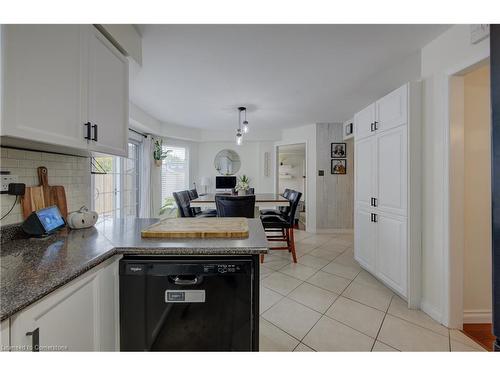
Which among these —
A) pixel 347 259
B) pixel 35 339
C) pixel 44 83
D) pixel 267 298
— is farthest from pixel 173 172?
pixel 35 339

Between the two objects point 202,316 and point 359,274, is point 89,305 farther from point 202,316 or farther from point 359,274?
point 359,274

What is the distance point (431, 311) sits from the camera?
6.01 ft

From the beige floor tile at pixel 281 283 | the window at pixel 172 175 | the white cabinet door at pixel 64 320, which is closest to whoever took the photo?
the white cabinet door at pixel 64 320

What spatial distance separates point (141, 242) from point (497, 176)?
1593 mm

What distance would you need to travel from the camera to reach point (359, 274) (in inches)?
104

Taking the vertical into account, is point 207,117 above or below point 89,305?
above

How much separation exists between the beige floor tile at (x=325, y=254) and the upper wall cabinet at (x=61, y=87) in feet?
9.88

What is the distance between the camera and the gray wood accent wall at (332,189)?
15.5 feet

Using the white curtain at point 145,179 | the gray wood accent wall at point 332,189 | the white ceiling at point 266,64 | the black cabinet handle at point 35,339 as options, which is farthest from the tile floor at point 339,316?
the white curtain at point 145,179

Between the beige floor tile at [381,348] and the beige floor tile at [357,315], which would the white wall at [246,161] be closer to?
the beige floor tile at [357,315]

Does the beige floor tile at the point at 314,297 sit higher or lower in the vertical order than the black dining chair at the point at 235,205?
lower

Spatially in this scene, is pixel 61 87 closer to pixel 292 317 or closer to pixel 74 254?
pixel 74 254

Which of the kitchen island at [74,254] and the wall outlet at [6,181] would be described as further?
the wall outlet at [6,181]
